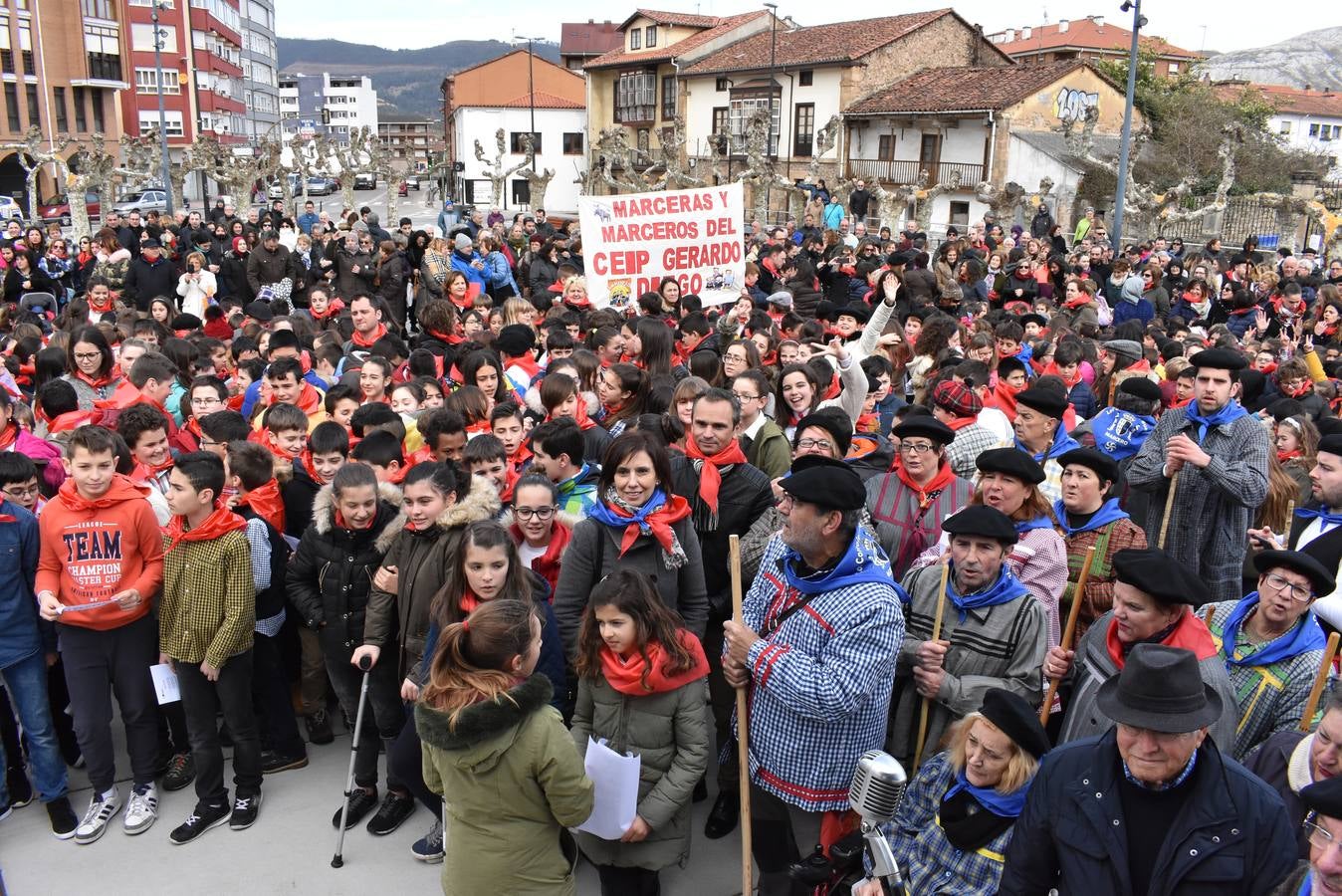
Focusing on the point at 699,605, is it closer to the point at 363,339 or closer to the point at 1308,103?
the point at 363,339

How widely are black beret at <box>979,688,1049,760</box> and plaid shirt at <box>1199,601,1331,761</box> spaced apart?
2.81 feet

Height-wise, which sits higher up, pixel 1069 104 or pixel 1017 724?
pixel 1069 104

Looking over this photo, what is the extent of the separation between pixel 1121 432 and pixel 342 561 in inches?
178

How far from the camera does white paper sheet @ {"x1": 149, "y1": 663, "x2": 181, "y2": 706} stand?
449 centimetres

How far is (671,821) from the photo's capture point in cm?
386

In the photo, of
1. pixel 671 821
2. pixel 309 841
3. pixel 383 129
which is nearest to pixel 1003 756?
pixel 671 821

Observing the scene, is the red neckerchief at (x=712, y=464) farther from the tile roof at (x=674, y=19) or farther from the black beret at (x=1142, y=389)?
the tile roof at (x=674, y=19)

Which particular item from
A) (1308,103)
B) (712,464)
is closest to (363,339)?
(712,464)

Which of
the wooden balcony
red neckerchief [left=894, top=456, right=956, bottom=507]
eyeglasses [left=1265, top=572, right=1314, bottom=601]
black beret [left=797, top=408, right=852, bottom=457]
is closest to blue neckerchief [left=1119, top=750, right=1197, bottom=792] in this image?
eyeglasses [left=1265, top=572, right=1314, bottom=601]

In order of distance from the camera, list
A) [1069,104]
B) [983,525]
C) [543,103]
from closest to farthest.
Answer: [983,525] < [1069,104] < [543,103]

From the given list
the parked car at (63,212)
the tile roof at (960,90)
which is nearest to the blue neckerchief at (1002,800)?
the tile roof at (960,90)

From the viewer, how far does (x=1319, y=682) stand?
10.5 feet

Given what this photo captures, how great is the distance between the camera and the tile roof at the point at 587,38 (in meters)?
79.5

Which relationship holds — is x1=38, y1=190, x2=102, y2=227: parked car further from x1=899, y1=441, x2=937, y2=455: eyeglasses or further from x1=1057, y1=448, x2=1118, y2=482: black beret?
x1=1057, y1=448, x2=1118, y2=482: black beret
